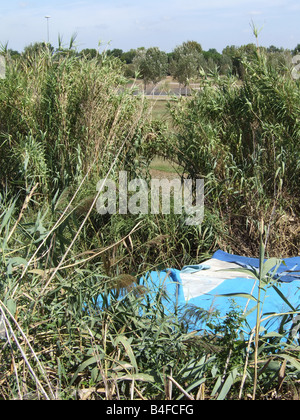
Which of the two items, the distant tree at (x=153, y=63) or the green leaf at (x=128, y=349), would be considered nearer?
the green leaf at (x=128, y=349)

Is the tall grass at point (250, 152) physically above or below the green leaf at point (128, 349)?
above

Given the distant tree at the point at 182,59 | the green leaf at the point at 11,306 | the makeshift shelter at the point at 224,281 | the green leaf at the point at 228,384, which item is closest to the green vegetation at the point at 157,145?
the makeshift shelter at the point at 224,281

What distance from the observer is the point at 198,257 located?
17.7 ft

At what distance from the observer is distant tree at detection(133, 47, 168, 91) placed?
404 inches

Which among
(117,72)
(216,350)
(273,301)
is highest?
(117,72)

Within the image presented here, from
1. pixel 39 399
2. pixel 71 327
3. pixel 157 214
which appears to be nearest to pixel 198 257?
pixel 157 214

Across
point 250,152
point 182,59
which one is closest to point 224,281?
point 250,152

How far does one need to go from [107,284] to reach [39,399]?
884mm


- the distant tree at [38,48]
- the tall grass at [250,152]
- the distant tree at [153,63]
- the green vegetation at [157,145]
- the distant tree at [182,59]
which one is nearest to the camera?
the green vegetation at [157,145]

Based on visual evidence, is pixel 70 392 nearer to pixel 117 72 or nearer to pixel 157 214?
pixel 157 214

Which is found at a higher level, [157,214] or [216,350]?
[157,214]

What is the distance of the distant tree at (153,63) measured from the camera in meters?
10.3

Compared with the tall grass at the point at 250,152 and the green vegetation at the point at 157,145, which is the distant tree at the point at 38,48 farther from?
the tall grass at the point at 250,152

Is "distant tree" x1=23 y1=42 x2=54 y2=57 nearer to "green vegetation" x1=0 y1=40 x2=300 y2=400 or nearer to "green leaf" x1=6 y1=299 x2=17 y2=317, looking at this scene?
"green vegetation" x1=0 y1=40 x2=300 y2=400
